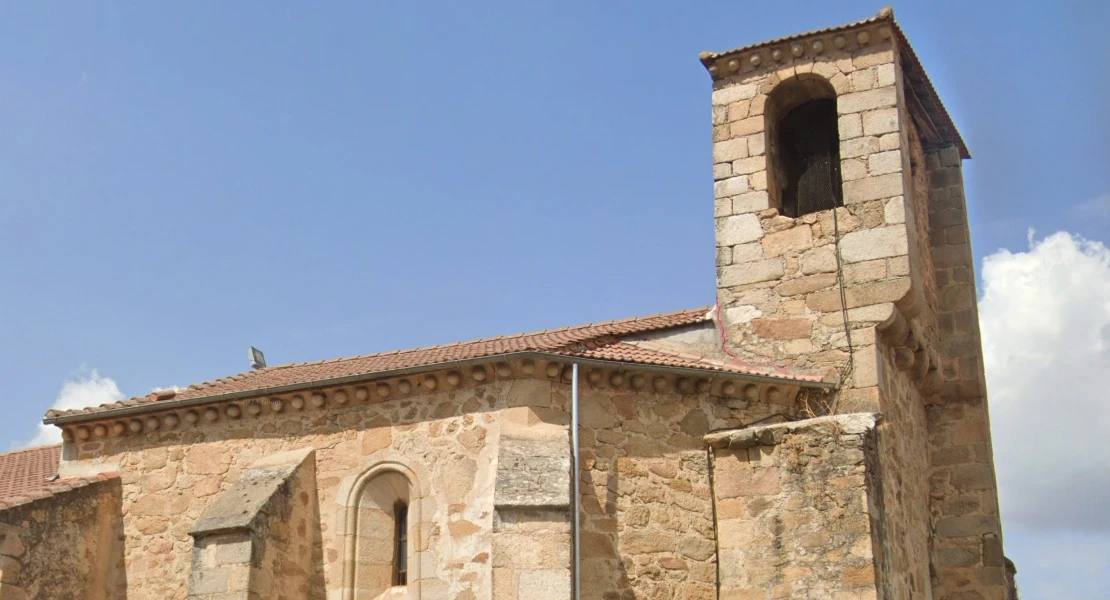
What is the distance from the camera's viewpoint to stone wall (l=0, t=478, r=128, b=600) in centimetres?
1130

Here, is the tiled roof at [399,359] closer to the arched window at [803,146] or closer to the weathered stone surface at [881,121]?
the arched window at [803,146]

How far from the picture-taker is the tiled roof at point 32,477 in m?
11.9

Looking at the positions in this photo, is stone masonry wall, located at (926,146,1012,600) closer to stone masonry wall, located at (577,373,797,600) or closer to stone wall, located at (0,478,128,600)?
stone masonry wall, located at (577,373,797,600)

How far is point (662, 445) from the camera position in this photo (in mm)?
11273

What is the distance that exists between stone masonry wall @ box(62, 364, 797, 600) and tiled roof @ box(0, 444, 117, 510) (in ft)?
2.46

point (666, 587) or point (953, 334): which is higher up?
point (953, 334)

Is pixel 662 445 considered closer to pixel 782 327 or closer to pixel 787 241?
pixel 782 327

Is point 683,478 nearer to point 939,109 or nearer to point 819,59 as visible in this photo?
point 819,59

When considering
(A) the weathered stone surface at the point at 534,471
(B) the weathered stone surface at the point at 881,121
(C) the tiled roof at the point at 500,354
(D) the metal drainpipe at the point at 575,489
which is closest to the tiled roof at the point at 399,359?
(C) the tiled roof at the point at 500,354

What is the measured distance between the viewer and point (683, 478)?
36.8ft

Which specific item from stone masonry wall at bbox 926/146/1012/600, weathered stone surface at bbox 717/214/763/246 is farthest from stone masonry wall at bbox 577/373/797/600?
stone masonry wall at bbox 926/146/1012/600

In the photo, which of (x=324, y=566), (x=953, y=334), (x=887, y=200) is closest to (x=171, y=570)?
(x=324, y=566)

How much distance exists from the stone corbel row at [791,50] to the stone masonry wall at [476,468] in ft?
13.8

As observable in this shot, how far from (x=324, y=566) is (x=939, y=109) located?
9.07 meters
